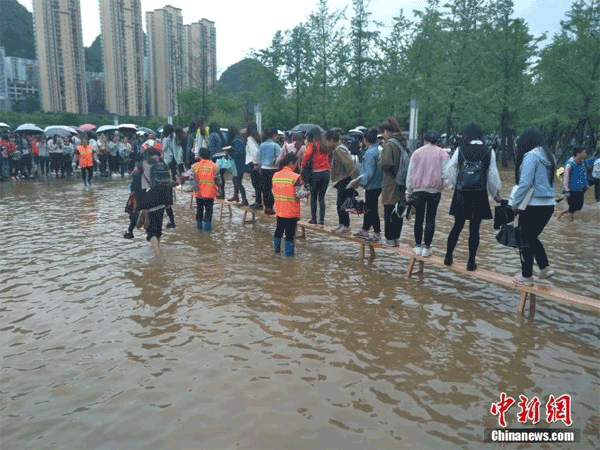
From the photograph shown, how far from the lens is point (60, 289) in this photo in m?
6.70

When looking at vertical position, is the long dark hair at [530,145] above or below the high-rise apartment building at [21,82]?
below

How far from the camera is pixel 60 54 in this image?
4850 cm

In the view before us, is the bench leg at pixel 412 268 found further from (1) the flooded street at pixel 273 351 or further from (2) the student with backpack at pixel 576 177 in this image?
(2) the student with backpack at pixel 576 177

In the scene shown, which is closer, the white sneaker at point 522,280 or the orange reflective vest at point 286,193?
the white sneaker at point 522,280

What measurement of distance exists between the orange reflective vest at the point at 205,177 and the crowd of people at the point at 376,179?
0.07 ft

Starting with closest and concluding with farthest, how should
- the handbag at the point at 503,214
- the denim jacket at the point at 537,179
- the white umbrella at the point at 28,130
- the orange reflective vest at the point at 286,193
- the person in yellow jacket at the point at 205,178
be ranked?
the denim jacket at the point at 537,179 → the handbag at the point at 503,214 → the orange reflective vest at the point at 286,193 → the person in yellow jacket at the point at 205,178 → the white umbrella at the point at 28,130

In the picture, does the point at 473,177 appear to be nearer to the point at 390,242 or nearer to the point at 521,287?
the point at 521,287

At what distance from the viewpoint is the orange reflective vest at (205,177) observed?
10.1 m

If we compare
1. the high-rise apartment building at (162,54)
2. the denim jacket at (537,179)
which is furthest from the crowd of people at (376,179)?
the high-rise apartment building at (162,54)

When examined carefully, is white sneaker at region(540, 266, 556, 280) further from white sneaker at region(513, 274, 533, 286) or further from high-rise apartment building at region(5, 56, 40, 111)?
high-rise apartment building at region(5, 56, 40, 111)

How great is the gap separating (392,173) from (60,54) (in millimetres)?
50656

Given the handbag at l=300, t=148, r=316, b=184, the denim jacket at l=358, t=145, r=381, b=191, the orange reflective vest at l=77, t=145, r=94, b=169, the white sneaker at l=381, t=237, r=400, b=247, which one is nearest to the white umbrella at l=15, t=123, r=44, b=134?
the orange reflective vest at l=77, t=145, r=94, b=169

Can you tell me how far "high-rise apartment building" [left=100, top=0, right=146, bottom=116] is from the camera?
168 ft

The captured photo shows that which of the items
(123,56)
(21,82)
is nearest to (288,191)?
(123,56)
